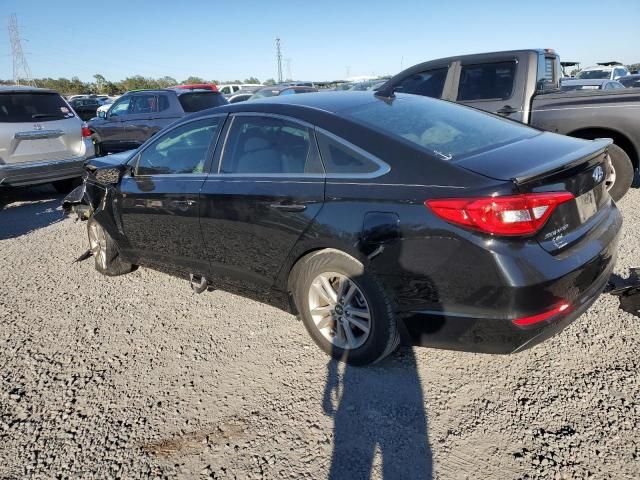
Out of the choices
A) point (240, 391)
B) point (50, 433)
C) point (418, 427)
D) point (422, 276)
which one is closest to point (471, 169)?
point (422, 276)

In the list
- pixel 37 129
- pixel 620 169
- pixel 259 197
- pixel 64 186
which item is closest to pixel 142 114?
pixel 64 186

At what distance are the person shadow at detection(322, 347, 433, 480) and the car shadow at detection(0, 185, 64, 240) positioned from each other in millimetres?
5406

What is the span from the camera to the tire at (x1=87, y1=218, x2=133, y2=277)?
4.41 metres

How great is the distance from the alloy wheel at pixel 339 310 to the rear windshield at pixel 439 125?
90 centimetres

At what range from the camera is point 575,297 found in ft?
7.66

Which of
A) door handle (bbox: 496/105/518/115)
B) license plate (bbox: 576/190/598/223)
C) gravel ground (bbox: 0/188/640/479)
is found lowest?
gravel ground (bbox: 0/188/640/479)

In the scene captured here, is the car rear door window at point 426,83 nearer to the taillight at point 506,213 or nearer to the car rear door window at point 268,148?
the car rear door window at point 268,148

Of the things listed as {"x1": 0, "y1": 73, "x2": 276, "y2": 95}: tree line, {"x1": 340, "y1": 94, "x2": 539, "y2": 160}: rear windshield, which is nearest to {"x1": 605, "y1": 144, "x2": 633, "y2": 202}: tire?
{"x1": 340, "y1": 94, "x2": 539, "y2": 160}: rear windshield

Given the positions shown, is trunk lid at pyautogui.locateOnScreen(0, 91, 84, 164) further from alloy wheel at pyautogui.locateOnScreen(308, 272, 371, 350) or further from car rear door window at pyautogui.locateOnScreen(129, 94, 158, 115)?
alloy wheel at pyautogui.locateOnScreen(308, 272, 371, 350)

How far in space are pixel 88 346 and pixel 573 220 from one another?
326cm

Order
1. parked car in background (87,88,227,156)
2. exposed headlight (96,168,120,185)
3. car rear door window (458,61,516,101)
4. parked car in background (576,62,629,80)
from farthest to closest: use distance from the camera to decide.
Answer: parked car in background (576,62,629,80), parked car in background (87,88,227,156), car rear door window (458,61,516,101), exposed headlight (96,168,120,185)

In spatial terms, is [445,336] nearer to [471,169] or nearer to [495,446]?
[495,446]

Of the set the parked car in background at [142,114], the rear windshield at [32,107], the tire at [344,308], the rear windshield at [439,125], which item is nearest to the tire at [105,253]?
the tire at [344,308]

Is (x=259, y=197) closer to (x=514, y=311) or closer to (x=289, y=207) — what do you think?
(x=289, y=207)
